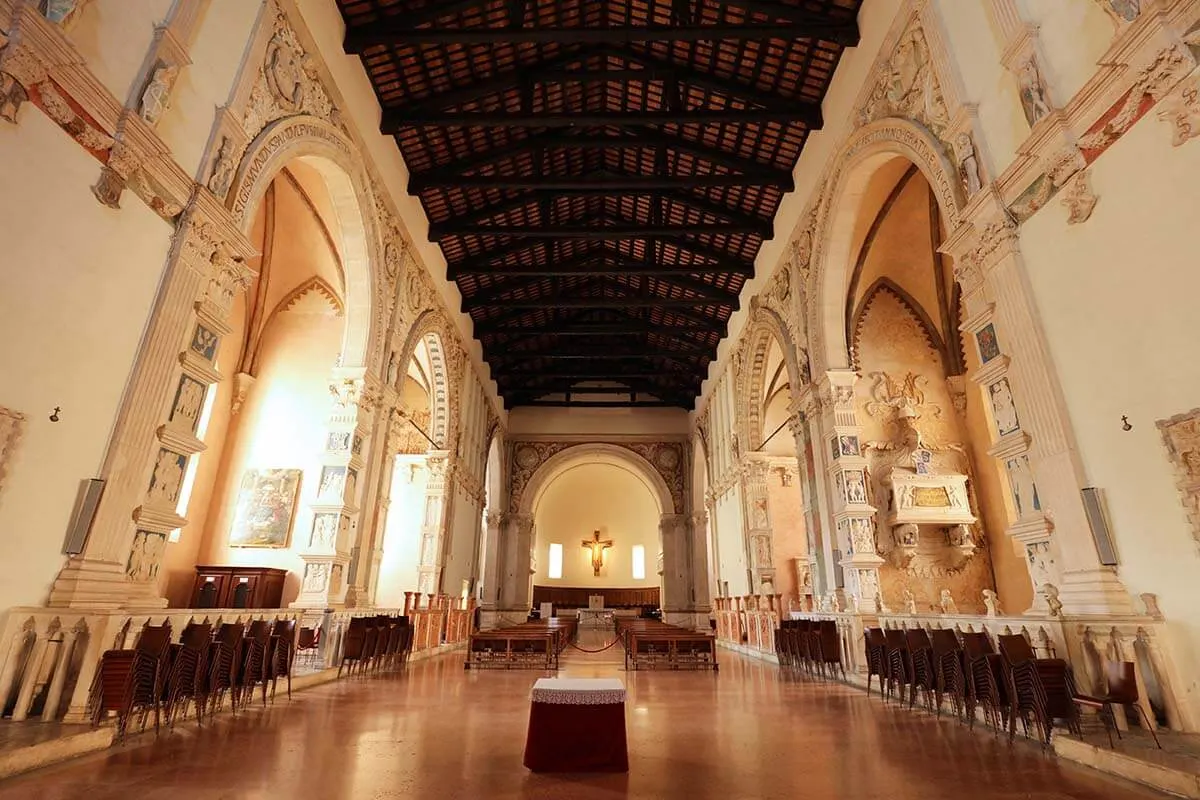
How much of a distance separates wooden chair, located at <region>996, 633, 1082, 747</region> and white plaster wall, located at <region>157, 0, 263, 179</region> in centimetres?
805

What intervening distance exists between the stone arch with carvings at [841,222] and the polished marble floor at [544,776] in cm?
570

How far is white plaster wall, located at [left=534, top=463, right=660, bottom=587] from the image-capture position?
28469 mm

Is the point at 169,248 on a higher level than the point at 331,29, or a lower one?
lower

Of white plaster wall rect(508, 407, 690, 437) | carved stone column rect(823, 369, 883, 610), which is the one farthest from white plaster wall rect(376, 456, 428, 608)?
carved stone column rect(823, 369, 883, 610)

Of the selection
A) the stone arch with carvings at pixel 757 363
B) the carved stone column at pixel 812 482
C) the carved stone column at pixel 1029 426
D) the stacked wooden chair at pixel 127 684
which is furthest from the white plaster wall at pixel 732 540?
the stacked wooden chair at pixel 127 684

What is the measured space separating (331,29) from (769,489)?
1273 cm

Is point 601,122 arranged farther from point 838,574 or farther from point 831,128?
point 838,574

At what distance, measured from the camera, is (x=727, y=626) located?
15.5 m

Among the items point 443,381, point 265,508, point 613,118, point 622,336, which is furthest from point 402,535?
point 613,118

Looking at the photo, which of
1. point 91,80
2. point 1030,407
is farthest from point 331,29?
point 1030,407

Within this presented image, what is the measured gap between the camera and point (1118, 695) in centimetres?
392

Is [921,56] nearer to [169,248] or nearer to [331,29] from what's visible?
[331,29]

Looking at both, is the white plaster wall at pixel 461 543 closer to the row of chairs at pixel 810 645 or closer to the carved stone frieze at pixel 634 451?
the carved stone frieze at pixel 634 451

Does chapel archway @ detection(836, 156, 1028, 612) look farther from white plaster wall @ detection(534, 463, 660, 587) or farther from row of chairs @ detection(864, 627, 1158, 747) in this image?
white plaster wall @ detection(534, 463, 660, 587)
